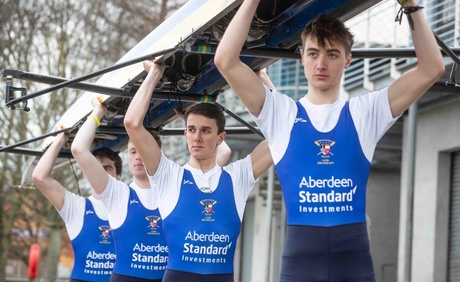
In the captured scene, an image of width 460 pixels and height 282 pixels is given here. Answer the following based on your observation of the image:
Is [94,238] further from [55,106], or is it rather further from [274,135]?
[55,106]

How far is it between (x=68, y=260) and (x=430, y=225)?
1656 inches

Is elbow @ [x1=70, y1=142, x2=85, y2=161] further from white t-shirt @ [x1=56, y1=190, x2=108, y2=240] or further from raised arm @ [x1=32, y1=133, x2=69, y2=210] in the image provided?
white t-shirt @ [x1=56, y1=190, x2=108, y2=240]

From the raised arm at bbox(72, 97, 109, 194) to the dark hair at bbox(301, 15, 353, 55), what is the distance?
122 inches

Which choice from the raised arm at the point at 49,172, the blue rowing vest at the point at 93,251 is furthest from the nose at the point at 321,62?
the blue rowing vest at the point at 93,251

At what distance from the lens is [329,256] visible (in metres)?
4.83

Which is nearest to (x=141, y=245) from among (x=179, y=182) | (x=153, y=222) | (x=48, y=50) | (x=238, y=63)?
(x=153, y=222)

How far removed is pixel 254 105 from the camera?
519cm

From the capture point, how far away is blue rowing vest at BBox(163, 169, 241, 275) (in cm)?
658

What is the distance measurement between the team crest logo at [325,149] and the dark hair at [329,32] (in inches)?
17.6

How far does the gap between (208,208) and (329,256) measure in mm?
1924

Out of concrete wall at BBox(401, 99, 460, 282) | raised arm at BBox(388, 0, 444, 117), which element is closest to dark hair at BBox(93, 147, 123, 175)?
raised arm at BBox(388, 0, 444, 117)

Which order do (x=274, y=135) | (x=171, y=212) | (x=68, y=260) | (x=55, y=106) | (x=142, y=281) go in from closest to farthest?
(x=274, y=135) < (x=171, y=212) < (x=142, y=281) < (x=55, y=106) < (x=68, y=260)

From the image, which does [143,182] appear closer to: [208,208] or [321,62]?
[208,208]

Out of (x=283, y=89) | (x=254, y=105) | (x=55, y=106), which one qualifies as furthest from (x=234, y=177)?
(x=55, y=106)
